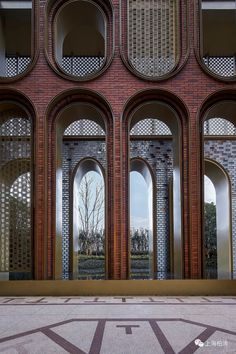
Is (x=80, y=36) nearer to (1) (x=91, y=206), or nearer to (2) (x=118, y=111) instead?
(2) (x=118, y=111)

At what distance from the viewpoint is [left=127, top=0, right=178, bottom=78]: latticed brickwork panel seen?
8.38m

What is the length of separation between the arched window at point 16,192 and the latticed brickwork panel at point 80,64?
355 cm

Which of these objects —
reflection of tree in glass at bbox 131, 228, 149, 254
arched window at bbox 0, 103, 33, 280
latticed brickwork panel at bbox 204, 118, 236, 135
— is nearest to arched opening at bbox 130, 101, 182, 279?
latticed brickwork panel at bbox 204, 118, 236, 135

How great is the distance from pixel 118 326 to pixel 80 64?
28.8 feet

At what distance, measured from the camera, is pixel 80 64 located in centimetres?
1162

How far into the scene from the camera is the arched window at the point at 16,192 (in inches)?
310

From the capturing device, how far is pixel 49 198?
8.07 metres

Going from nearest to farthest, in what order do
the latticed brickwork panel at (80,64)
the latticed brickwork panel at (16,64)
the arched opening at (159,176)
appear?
the latticed brickwork panel at (16,64), the latticed brickwork panel at (80,64), the arched opening at (159,176)

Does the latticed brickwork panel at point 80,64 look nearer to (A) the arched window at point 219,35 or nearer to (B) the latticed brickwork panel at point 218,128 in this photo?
(A) the arched window at point 219,35

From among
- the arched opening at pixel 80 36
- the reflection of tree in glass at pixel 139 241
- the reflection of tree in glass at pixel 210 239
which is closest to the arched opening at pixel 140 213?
the reflection of tree in glass at pixel 139 241

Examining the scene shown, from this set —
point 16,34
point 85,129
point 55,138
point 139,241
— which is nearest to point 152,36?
point 55,138

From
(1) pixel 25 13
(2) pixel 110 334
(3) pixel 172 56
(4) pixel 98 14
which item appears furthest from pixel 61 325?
(1) pixel 25 13

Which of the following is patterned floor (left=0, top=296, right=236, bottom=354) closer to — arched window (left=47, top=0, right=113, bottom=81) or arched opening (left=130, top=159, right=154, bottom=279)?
arched window (left=47, top=0, right=113, bottom=81)

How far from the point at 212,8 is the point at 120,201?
198 inches
